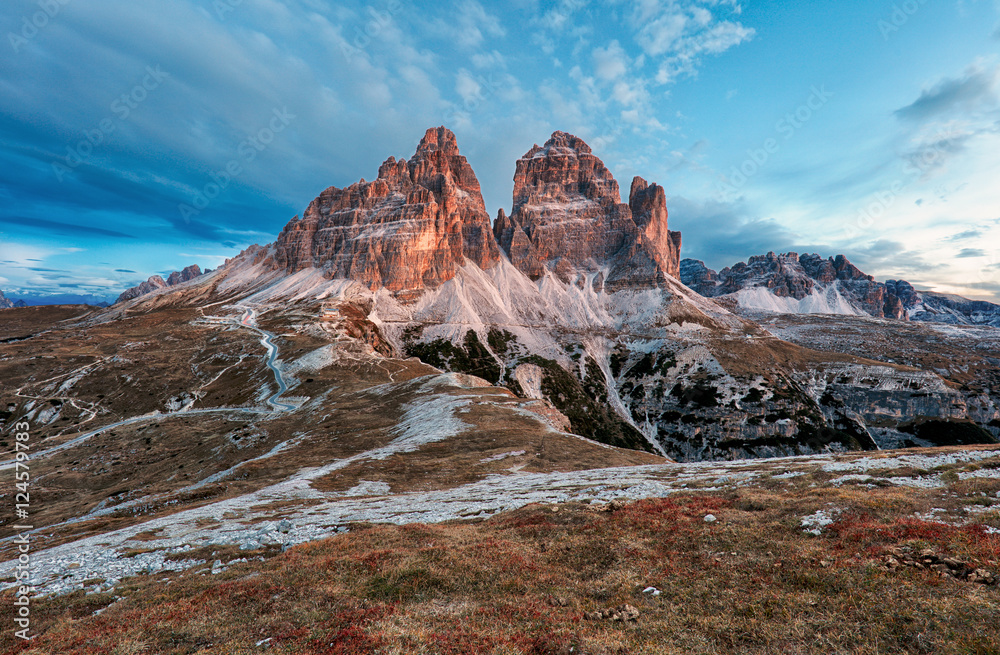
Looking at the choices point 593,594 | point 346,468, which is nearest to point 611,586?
point 593,594

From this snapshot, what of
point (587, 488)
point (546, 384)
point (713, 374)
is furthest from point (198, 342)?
point (713, 374)

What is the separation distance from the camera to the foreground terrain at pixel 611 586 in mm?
9805

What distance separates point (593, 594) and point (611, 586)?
744 mm

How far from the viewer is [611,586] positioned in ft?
43.5

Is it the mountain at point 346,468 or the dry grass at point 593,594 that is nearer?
the dry grass at point 593,594

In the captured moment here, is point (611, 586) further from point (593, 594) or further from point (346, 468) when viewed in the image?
point (346, 468)

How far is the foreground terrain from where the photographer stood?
9.80m

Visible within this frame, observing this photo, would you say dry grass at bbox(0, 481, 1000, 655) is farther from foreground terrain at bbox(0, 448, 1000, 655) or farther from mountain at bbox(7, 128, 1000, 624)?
mountain at bbox(7, 128, 1000, 624)

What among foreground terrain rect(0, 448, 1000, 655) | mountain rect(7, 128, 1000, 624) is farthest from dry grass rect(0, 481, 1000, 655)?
mountain rect(7, 128, 1000, 624)

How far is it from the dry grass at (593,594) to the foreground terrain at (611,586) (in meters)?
0.07

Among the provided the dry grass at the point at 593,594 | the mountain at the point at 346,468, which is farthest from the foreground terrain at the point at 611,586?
the mountain at the point at 346,468

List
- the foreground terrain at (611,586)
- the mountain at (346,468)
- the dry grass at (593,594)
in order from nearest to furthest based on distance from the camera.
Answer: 1. the dry grass at (593,594)
2. the foreground terrain at (611,586)
3. the mountain at (346,468)

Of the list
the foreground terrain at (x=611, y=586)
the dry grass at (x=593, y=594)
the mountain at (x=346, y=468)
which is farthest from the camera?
the mountain at (x=346, y=468)

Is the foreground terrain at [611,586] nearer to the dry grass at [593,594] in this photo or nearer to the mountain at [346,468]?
the dry grass at [593,594]
